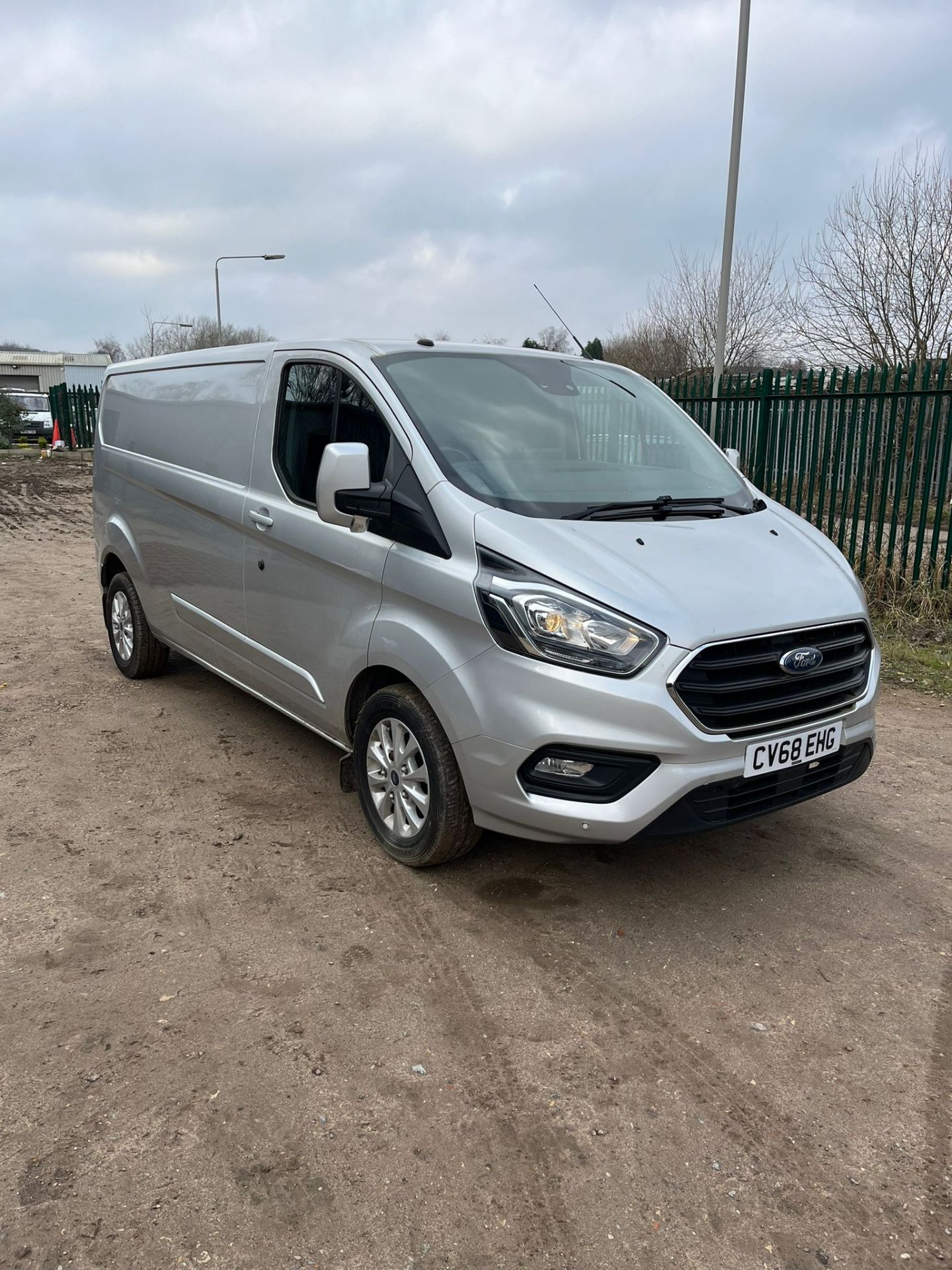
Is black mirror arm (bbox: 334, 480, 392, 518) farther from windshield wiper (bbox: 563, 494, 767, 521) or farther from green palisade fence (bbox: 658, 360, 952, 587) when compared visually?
green palisade fence (bbox: 658, 360, 952, 587)

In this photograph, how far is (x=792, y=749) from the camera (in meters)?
3.28

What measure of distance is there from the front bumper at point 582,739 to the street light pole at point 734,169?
429 inches

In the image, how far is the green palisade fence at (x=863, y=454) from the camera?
7809mm

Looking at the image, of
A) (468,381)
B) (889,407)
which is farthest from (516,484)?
(889,407)

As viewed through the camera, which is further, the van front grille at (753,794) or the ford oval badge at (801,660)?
the ford oval badge at (801,660)

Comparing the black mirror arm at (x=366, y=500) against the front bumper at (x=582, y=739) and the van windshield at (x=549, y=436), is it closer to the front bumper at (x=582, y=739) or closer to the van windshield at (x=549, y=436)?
the van windshield at (x=549, y=436)

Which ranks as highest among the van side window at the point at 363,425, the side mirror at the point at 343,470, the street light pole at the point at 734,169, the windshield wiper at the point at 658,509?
the street light pole at the point at 734,169

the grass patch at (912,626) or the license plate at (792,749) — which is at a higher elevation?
the license plate at (792,749)

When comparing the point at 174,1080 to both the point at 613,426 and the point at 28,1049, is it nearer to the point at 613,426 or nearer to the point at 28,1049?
the point at 28,1049

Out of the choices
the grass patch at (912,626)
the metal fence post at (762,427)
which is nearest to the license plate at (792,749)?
the grass patch at (912,626)

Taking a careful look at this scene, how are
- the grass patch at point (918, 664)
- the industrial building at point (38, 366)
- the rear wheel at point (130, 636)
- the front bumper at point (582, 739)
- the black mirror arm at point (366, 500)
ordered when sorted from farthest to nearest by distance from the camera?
the industrial building at point (38, 366) < the grass patch at point (918, 664) < the rear wheel at point (130, 636) < the black mirror arm at point (366, 500) < the front bumper at point (582, 739)

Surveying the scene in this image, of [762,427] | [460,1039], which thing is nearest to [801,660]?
[460,1039]

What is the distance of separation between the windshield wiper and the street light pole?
9716 mm

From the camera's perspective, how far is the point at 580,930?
133 inches
